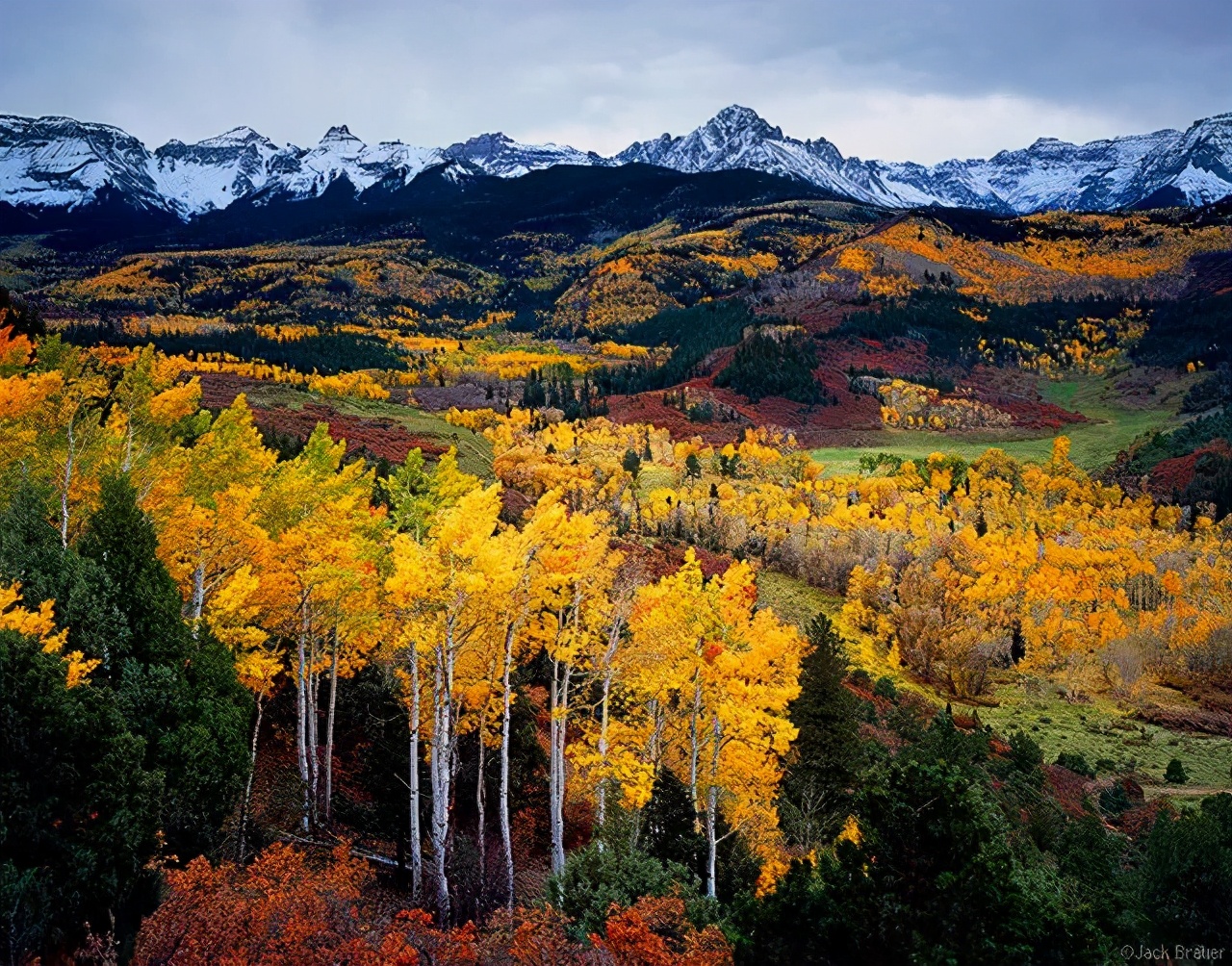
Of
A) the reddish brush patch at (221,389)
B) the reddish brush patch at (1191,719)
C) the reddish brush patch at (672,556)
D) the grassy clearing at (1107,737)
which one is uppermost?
the reddish brush patch at (221,389)

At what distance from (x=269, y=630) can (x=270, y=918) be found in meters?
Answer: 12.7

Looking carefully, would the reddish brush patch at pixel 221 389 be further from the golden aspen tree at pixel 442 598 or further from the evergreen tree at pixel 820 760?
the golden aspen tree at pixel 442 598

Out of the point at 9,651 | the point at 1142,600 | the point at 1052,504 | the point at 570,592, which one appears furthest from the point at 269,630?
the point at 1052,504

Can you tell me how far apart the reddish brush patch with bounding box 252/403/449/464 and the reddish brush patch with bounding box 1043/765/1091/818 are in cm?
6123

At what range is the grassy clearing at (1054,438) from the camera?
481 ft

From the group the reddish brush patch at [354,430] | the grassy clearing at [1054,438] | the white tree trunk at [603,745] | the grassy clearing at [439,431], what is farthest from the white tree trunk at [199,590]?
the grassy clearing at [1054,438]

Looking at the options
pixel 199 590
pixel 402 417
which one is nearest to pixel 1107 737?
pixel 199 590

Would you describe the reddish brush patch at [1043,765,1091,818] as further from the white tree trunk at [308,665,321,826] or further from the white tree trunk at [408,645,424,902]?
the white tree trunk at [308,665,321,826]

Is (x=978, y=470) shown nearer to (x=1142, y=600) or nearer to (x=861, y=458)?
(x=861, y=458)

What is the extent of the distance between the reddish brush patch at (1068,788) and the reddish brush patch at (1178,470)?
93.6 meters

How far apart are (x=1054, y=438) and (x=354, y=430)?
449 ft

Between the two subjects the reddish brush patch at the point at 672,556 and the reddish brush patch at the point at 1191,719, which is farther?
the reddish brush patch at the point at 672,556

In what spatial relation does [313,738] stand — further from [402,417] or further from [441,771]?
[402,417]

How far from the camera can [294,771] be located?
1096 inches
